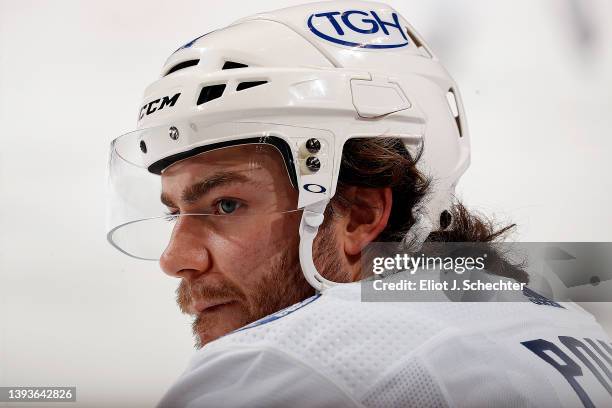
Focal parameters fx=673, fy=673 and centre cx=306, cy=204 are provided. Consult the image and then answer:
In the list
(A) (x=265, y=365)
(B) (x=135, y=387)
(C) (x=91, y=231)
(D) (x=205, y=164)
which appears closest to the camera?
(A) (x=265, y=365)

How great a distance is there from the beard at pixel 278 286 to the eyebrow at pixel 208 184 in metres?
0.15

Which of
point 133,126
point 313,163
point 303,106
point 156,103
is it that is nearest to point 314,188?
point 313,163

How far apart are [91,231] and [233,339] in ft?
3.50

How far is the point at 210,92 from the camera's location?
47.8 inches

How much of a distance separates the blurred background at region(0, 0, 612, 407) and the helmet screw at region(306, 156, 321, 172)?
69 cm

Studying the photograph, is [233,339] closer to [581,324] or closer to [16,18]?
[581,324]

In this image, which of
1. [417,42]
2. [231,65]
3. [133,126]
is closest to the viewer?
[231,65]

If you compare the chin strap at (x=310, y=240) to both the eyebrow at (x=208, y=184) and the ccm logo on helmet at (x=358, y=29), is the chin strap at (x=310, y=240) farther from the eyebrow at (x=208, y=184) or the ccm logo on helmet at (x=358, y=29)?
the ccm logo on helmet at (x=358, y=29)

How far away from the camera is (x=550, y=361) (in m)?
0.86

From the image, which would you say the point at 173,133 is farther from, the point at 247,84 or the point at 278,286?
the point at 278,286

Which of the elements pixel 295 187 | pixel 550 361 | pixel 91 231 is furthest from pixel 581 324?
pixel 91 231

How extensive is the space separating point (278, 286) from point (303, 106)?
318 millimetres

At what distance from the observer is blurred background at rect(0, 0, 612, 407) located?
5.62 feet

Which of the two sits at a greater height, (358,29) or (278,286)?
(358,29)
